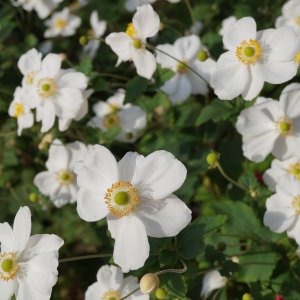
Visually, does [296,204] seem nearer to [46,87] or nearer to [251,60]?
[251,60]

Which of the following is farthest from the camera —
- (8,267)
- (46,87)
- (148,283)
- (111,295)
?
(46,87)

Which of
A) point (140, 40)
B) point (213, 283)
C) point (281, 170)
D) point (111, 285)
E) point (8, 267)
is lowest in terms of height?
point (213, 283)

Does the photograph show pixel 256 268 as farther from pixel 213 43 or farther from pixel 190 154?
pixel 213 43

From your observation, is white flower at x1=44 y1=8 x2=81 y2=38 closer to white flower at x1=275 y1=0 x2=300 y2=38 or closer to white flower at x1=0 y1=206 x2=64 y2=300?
white flower at x1=275 y1=0 x2=300 y2=38

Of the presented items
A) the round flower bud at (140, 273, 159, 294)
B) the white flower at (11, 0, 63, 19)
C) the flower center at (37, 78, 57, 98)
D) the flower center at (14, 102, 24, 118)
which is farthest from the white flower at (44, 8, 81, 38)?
the round flower bud at (140, 273, 159, 294)

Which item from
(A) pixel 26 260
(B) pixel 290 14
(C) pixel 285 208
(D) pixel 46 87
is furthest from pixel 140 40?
(A) pixel 26 260

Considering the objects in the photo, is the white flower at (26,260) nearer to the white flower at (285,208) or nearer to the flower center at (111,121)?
the white flower at (285,208)

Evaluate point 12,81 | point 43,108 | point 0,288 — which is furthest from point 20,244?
point 12,81
